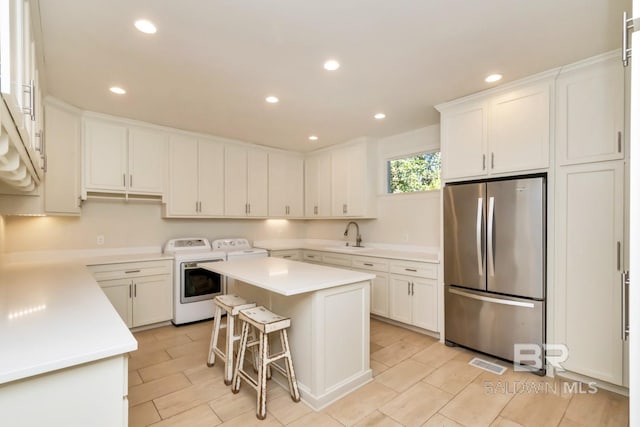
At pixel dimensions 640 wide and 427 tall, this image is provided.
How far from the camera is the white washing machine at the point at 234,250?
4.14 meters

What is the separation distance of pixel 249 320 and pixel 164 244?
253 centimetres

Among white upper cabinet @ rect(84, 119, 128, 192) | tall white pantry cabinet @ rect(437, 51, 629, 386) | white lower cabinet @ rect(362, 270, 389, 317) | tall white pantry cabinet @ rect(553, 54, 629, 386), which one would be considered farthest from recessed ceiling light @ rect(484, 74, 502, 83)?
white upper cabinet @ rect(84, 119, 128, 192)

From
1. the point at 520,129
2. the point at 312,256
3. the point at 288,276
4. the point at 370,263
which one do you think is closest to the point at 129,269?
the point at 288,276

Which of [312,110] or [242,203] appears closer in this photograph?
[312,110]

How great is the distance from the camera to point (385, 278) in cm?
376

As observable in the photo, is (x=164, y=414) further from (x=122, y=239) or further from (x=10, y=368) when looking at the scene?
(x=122, y=239)

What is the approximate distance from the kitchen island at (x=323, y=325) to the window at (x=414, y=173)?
6.95 feet

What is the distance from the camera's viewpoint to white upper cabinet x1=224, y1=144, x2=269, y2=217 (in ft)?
14.6

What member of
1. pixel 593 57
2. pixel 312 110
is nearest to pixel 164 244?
pixel 312 110

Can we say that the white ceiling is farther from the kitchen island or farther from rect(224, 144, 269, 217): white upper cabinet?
the kitchen island

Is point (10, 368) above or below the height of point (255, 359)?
above

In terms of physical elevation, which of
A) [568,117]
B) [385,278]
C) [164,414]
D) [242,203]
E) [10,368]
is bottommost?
[164,414]

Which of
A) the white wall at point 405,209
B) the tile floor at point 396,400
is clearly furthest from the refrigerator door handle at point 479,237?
the white wall at point 405,209

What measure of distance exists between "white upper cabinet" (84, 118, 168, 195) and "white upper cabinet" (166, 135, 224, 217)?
0.14m
